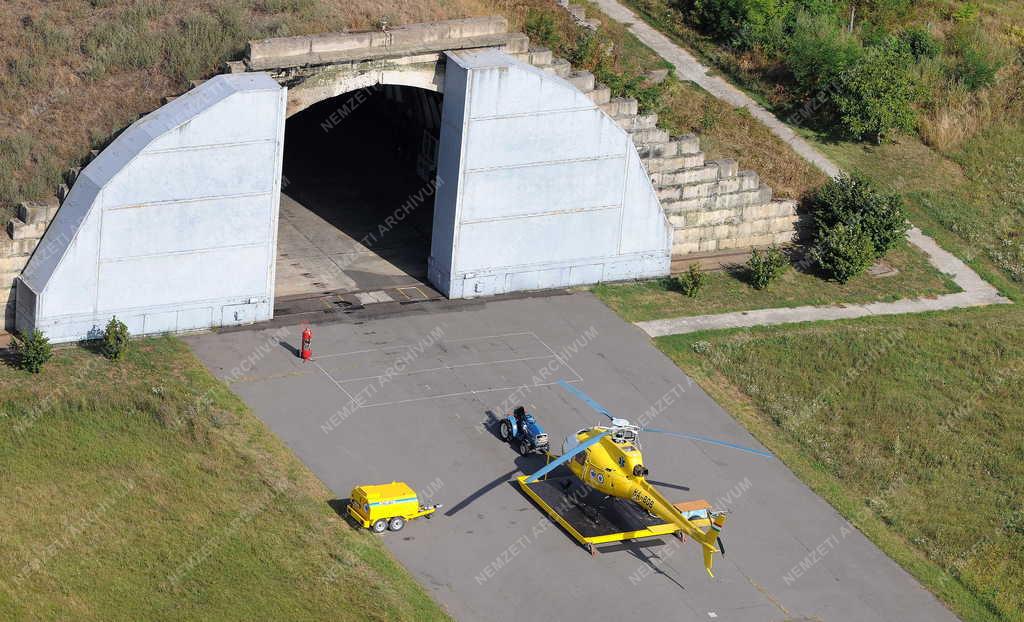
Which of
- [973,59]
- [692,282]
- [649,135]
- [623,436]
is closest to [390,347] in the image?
Answer: [623,436]

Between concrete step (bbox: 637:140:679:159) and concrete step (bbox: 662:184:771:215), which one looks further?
concrete step (bbox: 662:184:771:215)

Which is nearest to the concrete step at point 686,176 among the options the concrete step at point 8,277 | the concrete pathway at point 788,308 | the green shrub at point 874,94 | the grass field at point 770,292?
the grass field at point 770,292

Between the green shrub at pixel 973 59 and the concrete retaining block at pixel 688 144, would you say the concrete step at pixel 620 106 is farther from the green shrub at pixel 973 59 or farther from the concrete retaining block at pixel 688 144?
the green shrub at pixel 973 59

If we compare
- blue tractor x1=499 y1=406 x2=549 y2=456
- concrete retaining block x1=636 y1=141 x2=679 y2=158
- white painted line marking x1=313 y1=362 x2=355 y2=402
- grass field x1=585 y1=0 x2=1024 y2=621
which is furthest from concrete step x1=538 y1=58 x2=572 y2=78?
blue tractor x1=499 y1=406 x2=549 y2=456

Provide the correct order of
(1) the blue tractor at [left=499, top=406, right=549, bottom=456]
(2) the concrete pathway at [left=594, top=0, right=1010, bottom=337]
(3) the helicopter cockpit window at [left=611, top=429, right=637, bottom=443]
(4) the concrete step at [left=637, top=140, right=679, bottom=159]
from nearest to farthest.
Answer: (3) the helicopter cockpit window at [left=611, top=429, right=637, bottom=443] → (1) the blue tractor at [left=499, top=406, right=549, bottom=456] → (2) the concrete pathway at [left=594, top=0, right=1010, bottom=337] → (4) the concrete step at [left=637, top=140, right=679, bottom=159]

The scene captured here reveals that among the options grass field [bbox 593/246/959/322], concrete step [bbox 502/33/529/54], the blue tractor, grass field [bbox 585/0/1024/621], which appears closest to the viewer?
grass field [bbox 585/0/1024/621]

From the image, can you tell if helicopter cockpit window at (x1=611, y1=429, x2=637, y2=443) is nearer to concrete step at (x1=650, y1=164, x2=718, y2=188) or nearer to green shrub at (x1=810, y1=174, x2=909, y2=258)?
concrete step at (x1=650, y1=164, x2=718, y2=188)
